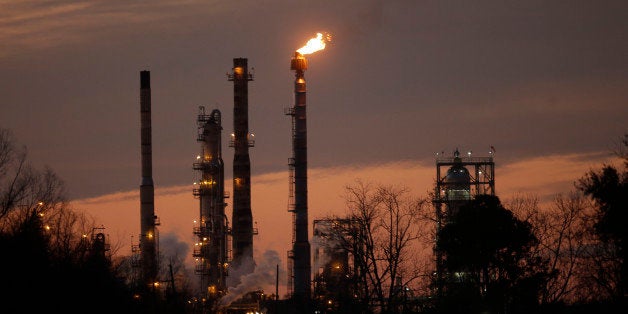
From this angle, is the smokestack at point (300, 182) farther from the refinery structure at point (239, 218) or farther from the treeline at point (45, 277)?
the treeline at point (45, 277)

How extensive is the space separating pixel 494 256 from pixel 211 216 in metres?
51.1

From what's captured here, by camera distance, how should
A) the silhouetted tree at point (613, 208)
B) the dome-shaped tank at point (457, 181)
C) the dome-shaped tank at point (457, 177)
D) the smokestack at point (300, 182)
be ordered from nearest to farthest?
1. the silhouetted tree at point (613, 208)
2. the dome-shaped tank at point (457, 181)
3. the dome-shaped tank at point (457, 177)
4. the smokestack at point (300, 182)

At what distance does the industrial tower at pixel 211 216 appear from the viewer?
108m

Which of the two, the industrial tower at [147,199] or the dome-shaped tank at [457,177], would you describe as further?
the industrial tower at [147,199]

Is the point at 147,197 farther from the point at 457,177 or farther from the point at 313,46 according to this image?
the point at 457,177

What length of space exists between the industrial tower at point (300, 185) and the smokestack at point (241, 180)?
5865mm

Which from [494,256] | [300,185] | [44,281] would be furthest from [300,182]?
[44,281]

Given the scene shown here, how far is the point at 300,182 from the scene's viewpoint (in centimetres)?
10206

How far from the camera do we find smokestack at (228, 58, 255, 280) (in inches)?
4279

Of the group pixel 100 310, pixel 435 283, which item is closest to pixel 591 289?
pixel 435 283

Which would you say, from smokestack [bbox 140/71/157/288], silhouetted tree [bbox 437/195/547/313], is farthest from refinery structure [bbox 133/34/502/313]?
silhouetted tree [bbox 437/195/547/313]

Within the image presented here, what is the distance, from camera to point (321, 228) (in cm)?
10206

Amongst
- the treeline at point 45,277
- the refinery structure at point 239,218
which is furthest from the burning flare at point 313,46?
the treeline at point 45,277

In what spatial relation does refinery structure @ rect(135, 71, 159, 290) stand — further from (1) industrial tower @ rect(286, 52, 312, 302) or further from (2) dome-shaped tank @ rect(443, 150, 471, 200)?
(2) dome-shaped tank @ rect(443, 150, 471, 200)
